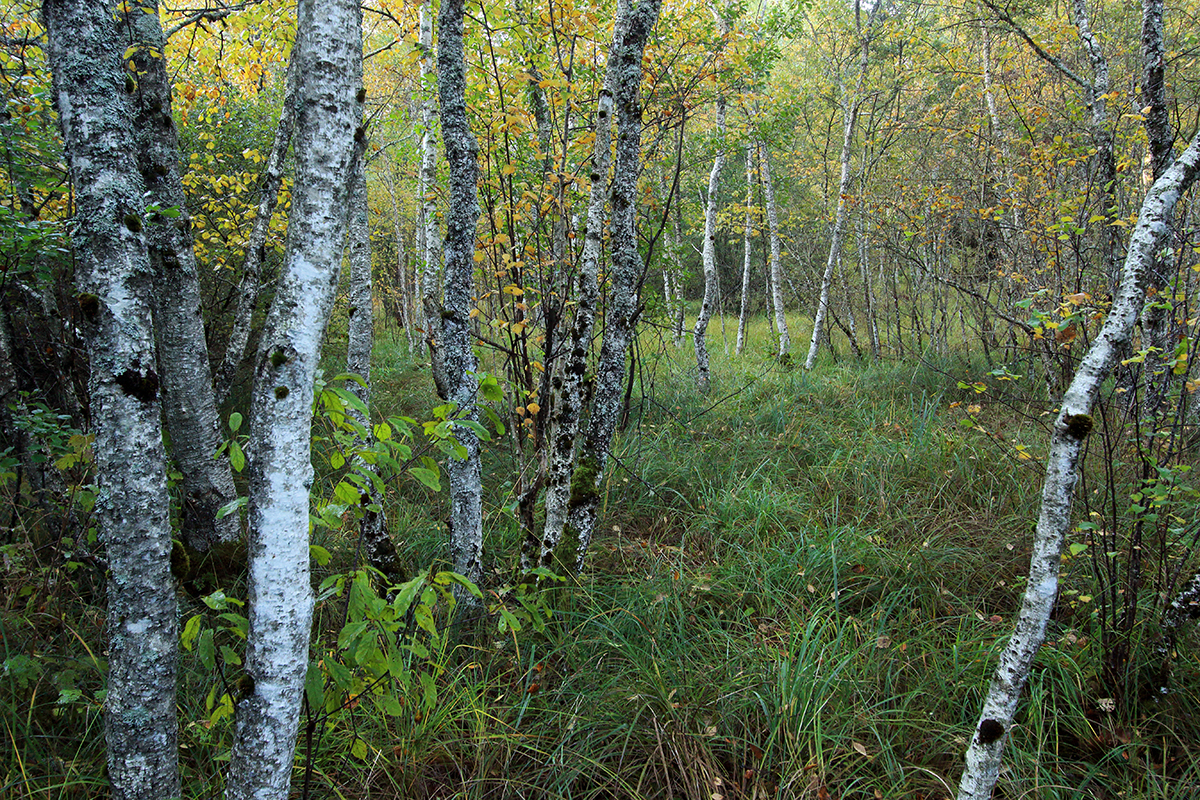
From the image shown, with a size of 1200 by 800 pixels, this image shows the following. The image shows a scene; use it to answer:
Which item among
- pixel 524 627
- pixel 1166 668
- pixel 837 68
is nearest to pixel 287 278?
pixel 524 627

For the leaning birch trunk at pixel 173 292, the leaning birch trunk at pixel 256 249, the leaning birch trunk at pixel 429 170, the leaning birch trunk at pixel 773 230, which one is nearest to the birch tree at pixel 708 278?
the leaning birch trunk at pixel 773 230

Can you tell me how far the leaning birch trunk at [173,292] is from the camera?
9.93 feet

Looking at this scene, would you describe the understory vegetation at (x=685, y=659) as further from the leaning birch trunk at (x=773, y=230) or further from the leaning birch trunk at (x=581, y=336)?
the leaning birch trunk at (x=773, y=230)

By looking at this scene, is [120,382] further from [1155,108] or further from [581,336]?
[1155,108]

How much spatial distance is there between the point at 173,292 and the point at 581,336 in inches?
87.1

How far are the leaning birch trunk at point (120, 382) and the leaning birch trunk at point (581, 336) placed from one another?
1.91m

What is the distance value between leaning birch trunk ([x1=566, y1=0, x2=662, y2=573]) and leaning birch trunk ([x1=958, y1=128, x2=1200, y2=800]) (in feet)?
6.65

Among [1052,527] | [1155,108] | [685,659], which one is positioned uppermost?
[1155,108]

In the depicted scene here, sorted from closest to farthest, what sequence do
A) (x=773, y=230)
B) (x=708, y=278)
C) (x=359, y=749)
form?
(x=359, y=749) → (x=708, y=278) → (x=773, y=230)

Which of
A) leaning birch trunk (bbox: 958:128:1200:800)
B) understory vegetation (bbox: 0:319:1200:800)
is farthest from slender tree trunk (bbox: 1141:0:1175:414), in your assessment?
leaning birch trunk (bbox: 958:128:1200:800)

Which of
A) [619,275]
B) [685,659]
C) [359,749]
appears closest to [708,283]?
[619,275]

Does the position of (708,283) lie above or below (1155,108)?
below

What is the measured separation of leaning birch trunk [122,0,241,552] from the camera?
3027 mm

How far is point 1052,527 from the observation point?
1.97 m
